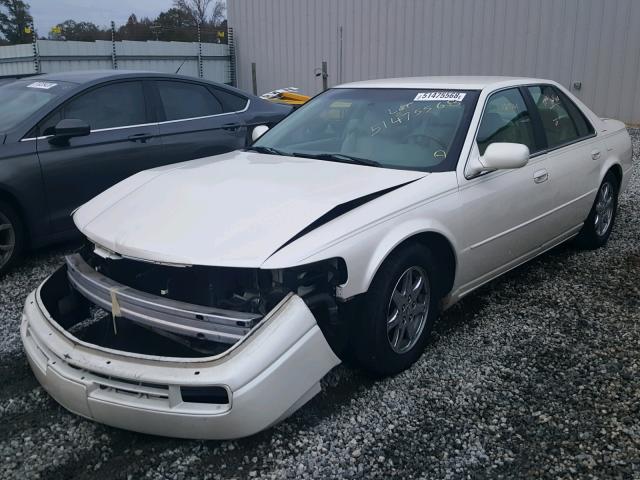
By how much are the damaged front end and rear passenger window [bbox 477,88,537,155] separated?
1.60 m

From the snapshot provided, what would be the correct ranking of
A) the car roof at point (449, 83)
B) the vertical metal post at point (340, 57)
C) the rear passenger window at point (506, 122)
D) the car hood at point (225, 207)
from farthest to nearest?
the vertical metal post at point (340, 57), the car roof at point (449, 83), the rear passenger window at point (506, 122), the car hood at point (225, 207)

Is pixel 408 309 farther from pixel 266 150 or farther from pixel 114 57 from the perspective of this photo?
pixel 114 57

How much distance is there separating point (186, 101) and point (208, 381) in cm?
420

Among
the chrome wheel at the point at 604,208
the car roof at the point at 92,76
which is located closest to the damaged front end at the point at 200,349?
the car roof at the point at 92,76

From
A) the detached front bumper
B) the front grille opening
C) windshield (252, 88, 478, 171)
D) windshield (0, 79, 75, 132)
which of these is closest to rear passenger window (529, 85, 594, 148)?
windshield (252, 88, 478, 171)

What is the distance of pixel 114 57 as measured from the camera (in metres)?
15.3

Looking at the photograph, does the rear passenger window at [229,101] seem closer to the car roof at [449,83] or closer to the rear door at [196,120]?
the rear door at [196,120]

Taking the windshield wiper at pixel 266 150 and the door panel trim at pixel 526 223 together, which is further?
the windshield wiper at pixel 266 150

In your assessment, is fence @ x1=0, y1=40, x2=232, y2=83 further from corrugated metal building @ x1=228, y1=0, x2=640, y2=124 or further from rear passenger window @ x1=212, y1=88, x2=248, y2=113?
rear passenger window @ x1=212, y1=88, x2=248, y2=113

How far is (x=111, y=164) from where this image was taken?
17.3 ft

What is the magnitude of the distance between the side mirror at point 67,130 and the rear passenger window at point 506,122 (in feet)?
10.2

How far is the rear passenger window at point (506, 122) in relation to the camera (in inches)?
151

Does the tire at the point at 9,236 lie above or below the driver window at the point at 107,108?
below

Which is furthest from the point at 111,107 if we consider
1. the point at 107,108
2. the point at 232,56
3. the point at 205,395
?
the point at 232,56
